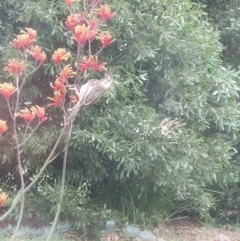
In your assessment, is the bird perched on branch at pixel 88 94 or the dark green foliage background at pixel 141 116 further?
the dark green foliage background at pixel 141 116

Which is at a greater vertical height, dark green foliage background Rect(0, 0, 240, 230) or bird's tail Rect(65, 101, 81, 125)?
bird's tail Rect(65, 101, 81, 125)

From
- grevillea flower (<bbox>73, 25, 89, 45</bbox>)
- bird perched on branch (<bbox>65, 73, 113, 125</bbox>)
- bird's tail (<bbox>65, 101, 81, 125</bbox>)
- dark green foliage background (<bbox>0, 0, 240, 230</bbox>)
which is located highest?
grevillea flower (<bbox>73, 25, 89, 45</bbox>)

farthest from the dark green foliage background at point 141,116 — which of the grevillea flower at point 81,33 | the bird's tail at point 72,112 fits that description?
the bird's tail at point 72,112

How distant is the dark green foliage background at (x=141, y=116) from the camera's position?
666cm

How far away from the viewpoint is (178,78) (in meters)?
7.12

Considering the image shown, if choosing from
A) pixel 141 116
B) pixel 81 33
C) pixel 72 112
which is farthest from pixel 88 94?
pixel 141 116

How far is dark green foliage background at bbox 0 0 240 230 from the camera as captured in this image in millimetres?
6664

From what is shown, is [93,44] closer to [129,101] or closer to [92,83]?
[129,101]

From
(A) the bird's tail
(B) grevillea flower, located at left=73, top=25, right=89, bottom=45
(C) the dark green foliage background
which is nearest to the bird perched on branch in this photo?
(A) the bird's tail

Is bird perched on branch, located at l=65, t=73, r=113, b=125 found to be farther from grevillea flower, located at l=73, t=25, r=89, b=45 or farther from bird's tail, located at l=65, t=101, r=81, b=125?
grevillea flower, located at l=73, t=25, r=89, b=45

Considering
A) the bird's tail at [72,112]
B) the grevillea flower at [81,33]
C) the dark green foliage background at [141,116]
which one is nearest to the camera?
the bird's tail at [72,112]

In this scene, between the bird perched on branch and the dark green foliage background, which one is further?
the dark green foliage background

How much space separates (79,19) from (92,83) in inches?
27.3

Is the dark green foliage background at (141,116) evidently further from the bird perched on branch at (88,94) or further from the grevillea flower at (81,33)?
the bird perched on branch at (88,94)
